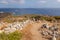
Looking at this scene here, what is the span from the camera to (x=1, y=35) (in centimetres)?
938

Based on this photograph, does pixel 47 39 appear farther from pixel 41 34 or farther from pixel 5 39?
pixel 5 39

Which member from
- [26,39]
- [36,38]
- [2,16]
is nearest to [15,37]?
[26,39]

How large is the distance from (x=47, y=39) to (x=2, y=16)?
12269mm

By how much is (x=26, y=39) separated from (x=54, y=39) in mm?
1687

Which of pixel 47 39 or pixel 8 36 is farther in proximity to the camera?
pixel 47 39

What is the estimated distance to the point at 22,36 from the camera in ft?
35.0

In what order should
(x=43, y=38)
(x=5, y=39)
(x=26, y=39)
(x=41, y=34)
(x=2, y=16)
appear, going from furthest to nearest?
(x=2, y=16)
(x=41, y=34)
(x=43, y=38)
(x=26, y=39)
(x=5, y=39)

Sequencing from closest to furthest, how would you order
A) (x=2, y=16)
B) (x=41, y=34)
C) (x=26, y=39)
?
(x=26, y=39) < (x=41, y=34) < (x=2, y=16)

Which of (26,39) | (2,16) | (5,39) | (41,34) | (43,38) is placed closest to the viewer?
(5,39)

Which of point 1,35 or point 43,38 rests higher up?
point 1,35

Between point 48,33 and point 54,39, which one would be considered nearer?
point 54,39

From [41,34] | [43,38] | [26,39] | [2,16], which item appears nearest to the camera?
[26,39]

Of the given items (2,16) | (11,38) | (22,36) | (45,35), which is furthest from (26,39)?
(2,16)

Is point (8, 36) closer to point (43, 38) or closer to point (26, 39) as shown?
point (26, 39)
